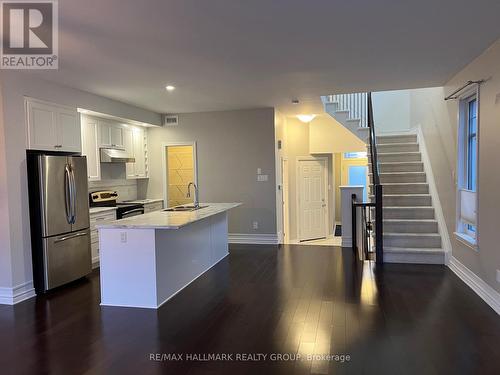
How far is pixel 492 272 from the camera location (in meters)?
3.63

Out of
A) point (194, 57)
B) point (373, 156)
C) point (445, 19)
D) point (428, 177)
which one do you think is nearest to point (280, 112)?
point (373, 156)

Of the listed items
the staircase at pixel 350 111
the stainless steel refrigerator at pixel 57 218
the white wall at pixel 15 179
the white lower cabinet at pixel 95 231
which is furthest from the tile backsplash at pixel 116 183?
the staircase at pixel 350 111

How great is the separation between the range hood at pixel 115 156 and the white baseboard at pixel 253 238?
2.39m

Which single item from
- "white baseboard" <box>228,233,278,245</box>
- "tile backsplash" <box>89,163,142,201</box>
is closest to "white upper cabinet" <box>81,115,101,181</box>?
"tile backsplash" <box>89,163,142,201</box>

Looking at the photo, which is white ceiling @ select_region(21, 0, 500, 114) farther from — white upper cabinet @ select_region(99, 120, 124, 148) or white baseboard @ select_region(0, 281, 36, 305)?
white baseboard @ select_region(0, 281, 36, 305)

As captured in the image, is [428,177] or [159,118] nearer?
[428,177]

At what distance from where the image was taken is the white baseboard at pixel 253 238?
269 inches

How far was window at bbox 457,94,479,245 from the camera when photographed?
14.3 feet

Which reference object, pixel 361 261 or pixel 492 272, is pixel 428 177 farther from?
pixel 492 272

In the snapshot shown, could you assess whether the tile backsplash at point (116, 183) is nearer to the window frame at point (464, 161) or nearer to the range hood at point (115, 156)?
the range hood at point (115, 156)

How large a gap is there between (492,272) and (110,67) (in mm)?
4571

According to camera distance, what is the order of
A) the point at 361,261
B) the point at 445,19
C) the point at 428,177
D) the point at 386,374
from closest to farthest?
1. the point at 386,374
2. the point at 445,19
3. the point at 361,261
4. the point at 428,177

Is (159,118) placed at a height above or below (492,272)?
above

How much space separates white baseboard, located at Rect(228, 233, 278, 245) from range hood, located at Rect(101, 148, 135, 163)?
7.85 feet
